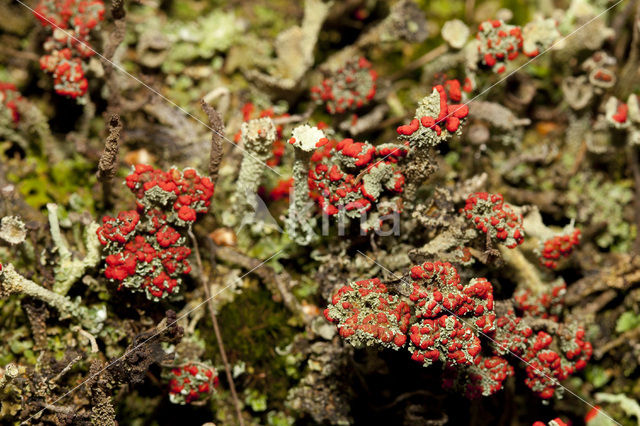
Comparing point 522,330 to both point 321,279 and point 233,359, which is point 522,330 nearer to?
point 321,279

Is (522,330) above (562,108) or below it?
below

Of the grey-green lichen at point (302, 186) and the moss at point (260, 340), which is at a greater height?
the grey-green lichen at point (302, 186)

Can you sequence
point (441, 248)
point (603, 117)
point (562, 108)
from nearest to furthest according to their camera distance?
1. point (441, 248)
2. point (603, 117)
3. point (562, 108)

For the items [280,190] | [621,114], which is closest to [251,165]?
[280,190]

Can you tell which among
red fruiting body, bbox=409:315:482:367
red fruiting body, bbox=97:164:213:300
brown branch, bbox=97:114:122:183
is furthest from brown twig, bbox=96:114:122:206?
red fruiting body, bbox=409:315:482:367

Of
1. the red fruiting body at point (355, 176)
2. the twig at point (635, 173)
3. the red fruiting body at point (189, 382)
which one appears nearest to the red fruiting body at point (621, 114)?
the twig at point (635, 173)

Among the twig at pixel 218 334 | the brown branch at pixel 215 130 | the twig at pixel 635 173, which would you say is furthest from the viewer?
the twig at pixel 635 173

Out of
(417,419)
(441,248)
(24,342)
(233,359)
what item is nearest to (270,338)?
(233,359)

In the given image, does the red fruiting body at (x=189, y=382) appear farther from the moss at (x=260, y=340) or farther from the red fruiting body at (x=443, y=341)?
the red fruiting body at (x=443, y=341)
